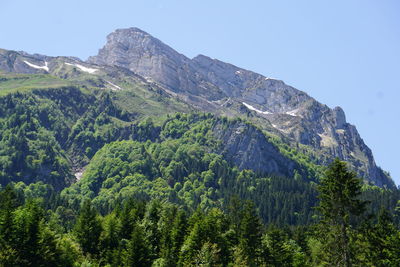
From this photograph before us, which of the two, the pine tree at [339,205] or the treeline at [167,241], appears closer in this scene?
the pine tree at [339,205]

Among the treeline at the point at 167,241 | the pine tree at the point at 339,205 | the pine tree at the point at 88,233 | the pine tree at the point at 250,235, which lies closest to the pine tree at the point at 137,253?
the treeline at the point at 167,241

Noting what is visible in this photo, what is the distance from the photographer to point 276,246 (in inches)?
3386

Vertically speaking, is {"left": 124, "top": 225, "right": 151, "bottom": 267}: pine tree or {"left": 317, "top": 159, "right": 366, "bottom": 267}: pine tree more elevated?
{"left": 317, "top": 159, "right": 366, "bottom": 267}: pine tree

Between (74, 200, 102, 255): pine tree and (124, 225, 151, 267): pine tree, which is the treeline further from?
(74, 200, 102, 255): pine tree

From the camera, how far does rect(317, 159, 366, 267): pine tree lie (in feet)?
176

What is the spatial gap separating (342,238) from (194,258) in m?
21.8

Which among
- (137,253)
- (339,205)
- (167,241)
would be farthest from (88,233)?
(339,205)

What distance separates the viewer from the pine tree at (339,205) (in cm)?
5369

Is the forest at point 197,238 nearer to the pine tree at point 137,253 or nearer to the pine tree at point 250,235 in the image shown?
the pine tree at point 137,253

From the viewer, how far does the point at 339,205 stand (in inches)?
2159

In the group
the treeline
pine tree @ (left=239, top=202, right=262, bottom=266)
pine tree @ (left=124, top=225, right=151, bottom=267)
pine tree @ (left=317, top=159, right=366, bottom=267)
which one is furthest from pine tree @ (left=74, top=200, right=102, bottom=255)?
pine tree @ (left=317, top=159, right=366, bottom=267)

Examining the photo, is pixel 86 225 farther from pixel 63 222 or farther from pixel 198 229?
pixel 63 222

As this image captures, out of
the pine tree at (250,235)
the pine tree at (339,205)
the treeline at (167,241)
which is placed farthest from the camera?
the pine tree at (250,235)

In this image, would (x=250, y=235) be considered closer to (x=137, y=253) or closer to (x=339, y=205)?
(x=137, y=253)
